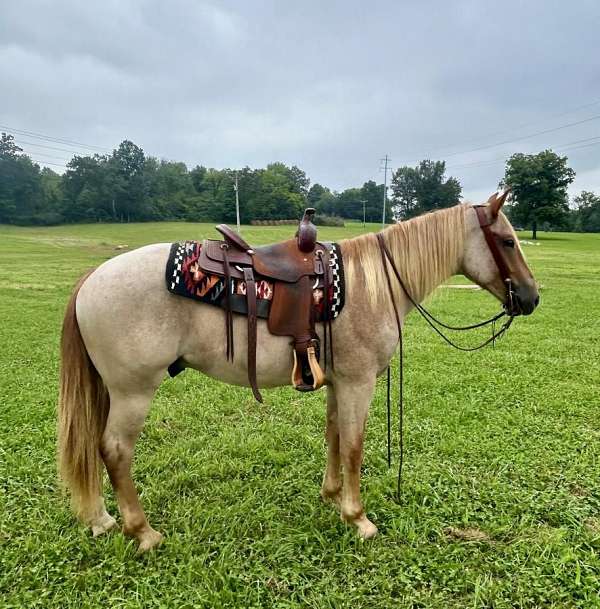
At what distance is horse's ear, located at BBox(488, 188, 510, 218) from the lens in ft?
7.04

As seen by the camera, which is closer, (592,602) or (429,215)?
(592,602)

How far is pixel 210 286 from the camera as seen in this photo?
6.57ft

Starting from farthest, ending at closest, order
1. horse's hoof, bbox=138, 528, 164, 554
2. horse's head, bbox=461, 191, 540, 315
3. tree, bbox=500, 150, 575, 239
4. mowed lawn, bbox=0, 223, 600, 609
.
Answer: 1. tree, bbox=500, 150, 575, 239
2. horse's head, bbox=461, 191, 540, 315
3. horse's hoof, bbox=138, 528, 164, 554
4. mowed lawn, bbox=0, 223, 600, 609

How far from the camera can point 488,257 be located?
2.32 m

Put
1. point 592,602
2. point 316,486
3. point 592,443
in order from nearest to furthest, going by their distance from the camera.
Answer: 1. point 592,602
2. point 316,486
3. point 592,443

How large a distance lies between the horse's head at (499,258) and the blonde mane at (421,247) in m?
0.07

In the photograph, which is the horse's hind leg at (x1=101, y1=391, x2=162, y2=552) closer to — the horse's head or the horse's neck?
the horse's neck

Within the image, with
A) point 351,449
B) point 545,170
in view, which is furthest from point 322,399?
point 545,170

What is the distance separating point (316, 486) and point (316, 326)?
50.8 inches

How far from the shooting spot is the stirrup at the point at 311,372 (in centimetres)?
210

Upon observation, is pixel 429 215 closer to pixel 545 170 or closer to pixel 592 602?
pixel 592 602

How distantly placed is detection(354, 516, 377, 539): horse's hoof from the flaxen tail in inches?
59.0

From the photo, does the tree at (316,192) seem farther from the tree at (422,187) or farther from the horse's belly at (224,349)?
the horse's belly at (224,349)

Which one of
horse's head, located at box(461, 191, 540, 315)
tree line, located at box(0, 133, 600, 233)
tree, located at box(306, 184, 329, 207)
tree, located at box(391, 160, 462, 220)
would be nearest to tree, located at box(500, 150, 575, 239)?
tree line, located at box(0, 133, 600, 233)
